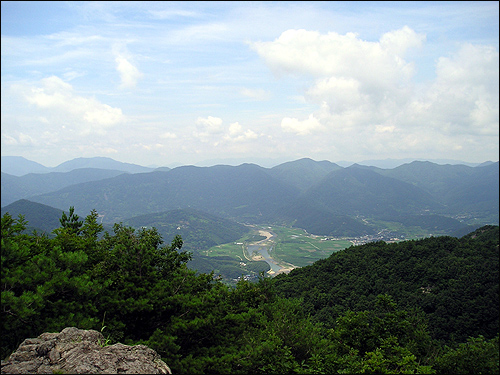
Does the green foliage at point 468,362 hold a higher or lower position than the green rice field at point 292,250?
higher

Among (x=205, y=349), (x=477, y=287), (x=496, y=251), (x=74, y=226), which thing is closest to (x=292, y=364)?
(x=205, y=349)

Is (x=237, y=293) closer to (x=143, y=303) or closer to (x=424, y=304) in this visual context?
(x=143, y=303)

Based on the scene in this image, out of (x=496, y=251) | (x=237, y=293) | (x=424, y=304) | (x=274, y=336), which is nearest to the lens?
(x=274, y=336)

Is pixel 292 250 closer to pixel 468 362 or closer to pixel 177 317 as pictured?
pixel 468 362

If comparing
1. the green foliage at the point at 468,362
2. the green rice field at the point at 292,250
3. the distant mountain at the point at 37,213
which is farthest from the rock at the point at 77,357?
the distant mountain at the point at 37,213

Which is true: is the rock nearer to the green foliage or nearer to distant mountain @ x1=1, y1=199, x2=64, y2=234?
the green foliage

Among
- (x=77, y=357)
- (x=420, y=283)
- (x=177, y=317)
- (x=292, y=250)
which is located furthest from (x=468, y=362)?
(x=292, y=250)

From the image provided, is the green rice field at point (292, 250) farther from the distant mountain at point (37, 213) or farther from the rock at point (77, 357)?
the rock at point (77, 357)

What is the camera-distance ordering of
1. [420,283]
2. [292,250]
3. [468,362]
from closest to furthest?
[468,362] < [420,283] < [292,250]
